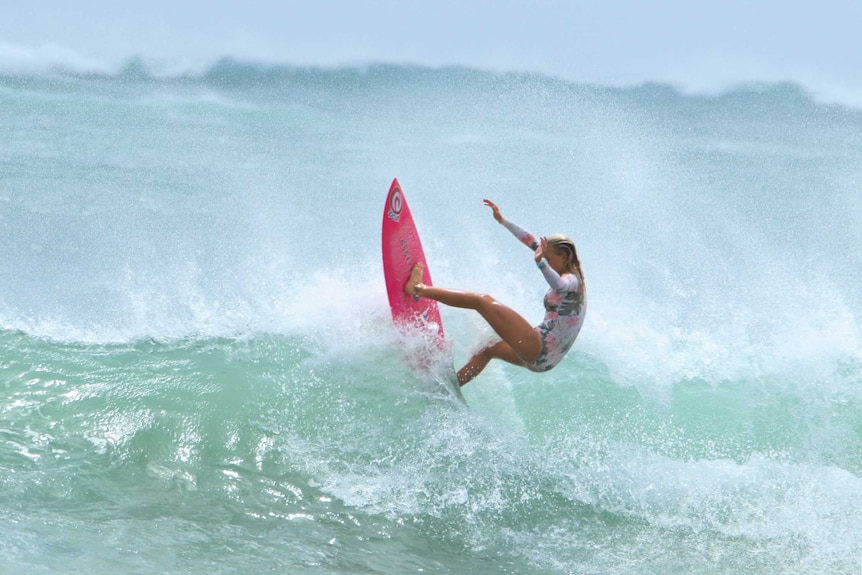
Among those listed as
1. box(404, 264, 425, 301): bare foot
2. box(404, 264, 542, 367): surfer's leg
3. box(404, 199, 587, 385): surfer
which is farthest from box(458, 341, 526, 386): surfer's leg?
box(404, 264, 425, 301): bare foot

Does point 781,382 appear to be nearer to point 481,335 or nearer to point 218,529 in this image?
point 481,335

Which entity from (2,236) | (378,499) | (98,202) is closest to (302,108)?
(98,202)

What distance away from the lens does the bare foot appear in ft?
19.9

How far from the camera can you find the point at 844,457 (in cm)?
657

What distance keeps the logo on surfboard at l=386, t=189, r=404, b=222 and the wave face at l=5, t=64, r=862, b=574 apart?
1.72 feet

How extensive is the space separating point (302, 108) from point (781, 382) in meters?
16.9

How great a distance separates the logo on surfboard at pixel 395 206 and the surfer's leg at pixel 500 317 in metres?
0.68

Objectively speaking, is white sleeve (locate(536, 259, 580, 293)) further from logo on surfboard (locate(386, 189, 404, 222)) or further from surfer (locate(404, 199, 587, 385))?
logo on surfboard (locate(386, 189, 404, 222))

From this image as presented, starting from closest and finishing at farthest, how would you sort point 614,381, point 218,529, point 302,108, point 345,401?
point 218,529, point 345,401, point 614,381, point 302,108

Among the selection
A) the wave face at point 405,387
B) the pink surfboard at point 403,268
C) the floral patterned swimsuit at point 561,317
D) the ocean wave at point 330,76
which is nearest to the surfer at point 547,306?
the floral patterned swimsuit at point 561,317

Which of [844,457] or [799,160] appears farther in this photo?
[799,160]

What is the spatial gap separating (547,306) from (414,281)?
90cm

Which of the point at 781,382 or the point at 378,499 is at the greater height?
the point at 781,382

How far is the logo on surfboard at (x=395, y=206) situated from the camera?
6348mm
